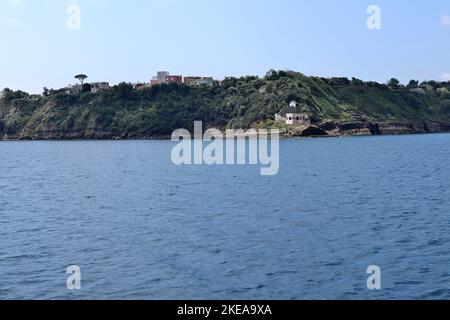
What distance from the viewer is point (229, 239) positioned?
4100 centimetres

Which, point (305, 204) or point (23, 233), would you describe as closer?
point (23, 233)

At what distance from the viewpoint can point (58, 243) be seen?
40.8 m

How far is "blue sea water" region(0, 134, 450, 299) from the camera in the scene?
30.0 meters

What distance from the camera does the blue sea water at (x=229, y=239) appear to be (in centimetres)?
3000

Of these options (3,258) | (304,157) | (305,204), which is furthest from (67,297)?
(304,157)

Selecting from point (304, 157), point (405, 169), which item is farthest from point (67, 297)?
point (304, 157)
